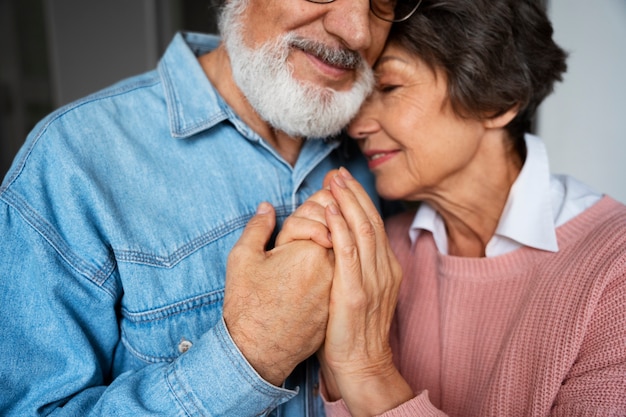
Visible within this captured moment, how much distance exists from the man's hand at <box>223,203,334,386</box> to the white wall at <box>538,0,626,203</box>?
5.54 ft

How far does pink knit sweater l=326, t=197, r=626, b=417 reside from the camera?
104 cm

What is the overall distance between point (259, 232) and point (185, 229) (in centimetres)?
16

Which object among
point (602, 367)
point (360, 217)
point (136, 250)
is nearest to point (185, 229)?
point (136, 250)

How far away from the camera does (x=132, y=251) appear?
1019 millimetres

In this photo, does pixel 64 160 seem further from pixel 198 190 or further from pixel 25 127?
pixel 25 127

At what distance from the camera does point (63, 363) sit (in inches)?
36.7

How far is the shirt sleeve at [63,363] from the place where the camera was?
35.6 inches

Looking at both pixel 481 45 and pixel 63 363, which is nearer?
pixel 63 363

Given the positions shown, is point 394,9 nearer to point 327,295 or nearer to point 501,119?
point 501,119

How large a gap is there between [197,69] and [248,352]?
658 mm

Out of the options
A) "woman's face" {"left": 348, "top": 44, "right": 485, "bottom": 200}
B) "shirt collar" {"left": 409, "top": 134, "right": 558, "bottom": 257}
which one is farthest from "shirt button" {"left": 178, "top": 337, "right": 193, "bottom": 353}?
"shirt collar" {"left": 409, "top": 134, "right": 558, "bottom": 257}

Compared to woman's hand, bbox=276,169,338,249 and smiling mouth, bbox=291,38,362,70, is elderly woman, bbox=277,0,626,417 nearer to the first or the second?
woman's hand, bbox=276,169,338,249

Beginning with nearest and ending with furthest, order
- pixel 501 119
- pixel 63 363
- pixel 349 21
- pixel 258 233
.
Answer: pixel 63 363 → pixel 258 233 → pixel 349 21 → pixel 501 119

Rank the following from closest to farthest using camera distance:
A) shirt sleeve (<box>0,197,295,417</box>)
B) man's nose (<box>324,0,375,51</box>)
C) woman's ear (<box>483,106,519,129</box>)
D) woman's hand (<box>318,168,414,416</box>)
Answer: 1. shirt sleeve (<box>0,197,295,417</box>)
2. woman's hand (<box>318,168,414,416</box>)
3. man's nose (<box>324,0,375,51</box>)
4. woman's ear (<box>483,106,519,129</box>)
